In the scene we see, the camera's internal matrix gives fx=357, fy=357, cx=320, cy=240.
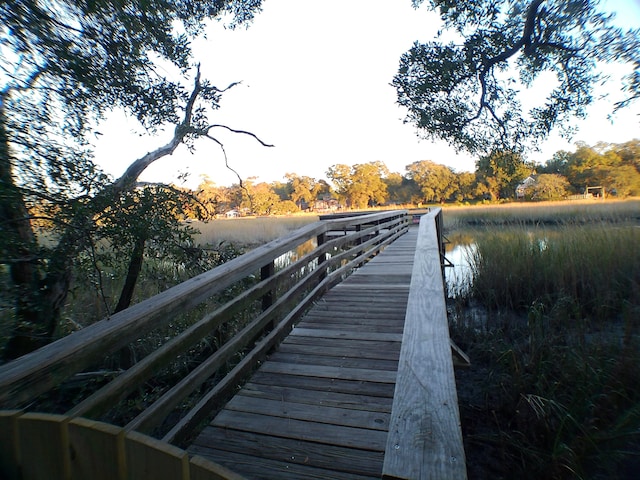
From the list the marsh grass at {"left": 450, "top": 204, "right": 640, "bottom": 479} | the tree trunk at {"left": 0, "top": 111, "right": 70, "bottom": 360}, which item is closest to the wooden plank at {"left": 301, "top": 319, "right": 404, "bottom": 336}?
the marsh grass at {"left": 450, "top": 204, "right": 640, "bottom": 479}

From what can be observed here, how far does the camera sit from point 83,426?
2.41 ft

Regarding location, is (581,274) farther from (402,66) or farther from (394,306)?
(402,66)

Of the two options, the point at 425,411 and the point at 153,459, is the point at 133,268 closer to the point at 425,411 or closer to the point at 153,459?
the point at 153,459

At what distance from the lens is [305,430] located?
1.91 m

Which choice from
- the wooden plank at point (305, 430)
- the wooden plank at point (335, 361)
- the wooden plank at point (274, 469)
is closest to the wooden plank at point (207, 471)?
the wooden plank at point (274, 469)

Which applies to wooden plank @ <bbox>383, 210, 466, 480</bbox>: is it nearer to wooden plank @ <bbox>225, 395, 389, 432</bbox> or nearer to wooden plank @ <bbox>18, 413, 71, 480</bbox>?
wooden plank @ <bbox>18, 413, 71, 480</bbox>

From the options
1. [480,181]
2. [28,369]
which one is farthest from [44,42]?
[480,181]

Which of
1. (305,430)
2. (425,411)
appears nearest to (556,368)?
(305,430)

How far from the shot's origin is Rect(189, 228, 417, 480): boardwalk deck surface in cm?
170

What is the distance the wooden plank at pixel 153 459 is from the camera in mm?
659

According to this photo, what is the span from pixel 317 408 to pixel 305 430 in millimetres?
208

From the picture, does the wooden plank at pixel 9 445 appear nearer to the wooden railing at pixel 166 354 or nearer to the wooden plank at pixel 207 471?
the wooden railing at pixel 166 354

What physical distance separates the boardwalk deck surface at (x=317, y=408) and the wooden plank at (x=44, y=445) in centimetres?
108

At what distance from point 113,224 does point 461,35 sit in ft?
24.0
